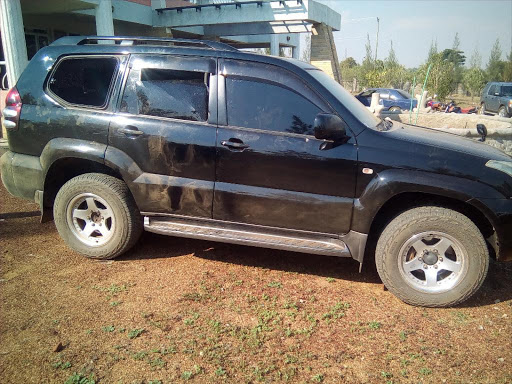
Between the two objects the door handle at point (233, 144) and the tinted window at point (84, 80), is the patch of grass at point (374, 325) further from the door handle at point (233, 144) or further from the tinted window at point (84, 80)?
the tinted window at point (84, 80)

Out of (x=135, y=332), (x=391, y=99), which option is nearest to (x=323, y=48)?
(x=391, y=99)

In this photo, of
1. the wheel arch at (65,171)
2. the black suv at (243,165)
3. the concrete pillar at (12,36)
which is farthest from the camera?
the concrete pillar at (12,36)

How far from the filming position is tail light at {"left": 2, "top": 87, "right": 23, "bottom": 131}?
4.05m

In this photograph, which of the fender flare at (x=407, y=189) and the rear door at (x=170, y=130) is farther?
the rear door at (x=170, y=130)

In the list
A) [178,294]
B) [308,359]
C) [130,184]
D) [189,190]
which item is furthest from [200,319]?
[130,184]

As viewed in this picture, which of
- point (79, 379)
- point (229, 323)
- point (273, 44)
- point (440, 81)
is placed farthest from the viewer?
point (440, 81)

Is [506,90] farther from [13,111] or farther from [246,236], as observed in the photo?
[13,111]

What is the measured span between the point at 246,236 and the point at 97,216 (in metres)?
1.55

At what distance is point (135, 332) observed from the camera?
2959 mm

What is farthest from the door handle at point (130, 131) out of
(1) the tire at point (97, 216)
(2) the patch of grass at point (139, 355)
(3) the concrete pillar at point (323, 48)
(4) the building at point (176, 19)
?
(3) the concrete pillar at point (323, 48)

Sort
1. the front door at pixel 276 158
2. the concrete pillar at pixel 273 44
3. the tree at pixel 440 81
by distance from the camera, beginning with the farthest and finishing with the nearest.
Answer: the tree at pixel 440 81, the concrete pillar at pixel 273 44, the front door at pixel 276 158

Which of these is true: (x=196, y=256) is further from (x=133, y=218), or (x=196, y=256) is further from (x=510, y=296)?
(x=510, y=296)

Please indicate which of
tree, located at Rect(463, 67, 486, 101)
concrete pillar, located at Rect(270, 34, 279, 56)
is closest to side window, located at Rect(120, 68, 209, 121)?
concrete pillar, located at Rect(270, 34, 279, 56)

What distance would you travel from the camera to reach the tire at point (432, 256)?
130 inches
